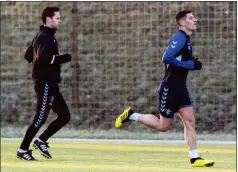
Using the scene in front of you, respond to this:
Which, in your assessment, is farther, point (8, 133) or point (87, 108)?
point (87, 108)

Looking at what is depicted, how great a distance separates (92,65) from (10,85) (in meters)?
2.05

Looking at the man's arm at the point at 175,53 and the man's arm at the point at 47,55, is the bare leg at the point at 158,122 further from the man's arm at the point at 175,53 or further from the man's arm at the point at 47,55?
the man's arm at the point at 47,55

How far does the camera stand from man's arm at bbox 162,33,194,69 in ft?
35.9

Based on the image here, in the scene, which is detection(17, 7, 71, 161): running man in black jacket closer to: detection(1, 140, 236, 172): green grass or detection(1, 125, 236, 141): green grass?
detection(1, 140, 236, 172): green grass

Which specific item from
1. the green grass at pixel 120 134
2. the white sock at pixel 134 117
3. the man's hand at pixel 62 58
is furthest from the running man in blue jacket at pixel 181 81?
the green grass at pixel 120 134

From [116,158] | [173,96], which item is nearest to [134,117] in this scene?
[173,96]

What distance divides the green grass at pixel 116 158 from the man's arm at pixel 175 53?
1173mm

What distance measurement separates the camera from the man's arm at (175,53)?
1095 cm

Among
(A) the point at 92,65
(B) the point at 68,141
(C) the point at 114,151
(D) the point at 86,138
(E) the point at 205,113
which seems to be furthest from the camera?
(A) the point at 92,65

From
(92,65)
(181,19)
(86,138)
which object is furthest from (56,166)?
(92,65)

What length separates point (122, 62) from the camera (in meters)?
21.7

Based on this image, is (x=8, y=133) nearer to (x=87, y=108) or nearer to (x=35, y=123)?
(x=87, y=108)

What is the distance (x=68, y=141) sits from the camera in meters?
16.6

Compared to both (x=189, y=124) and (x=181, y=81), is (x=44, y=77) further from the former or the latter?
(x=189, y=124)
